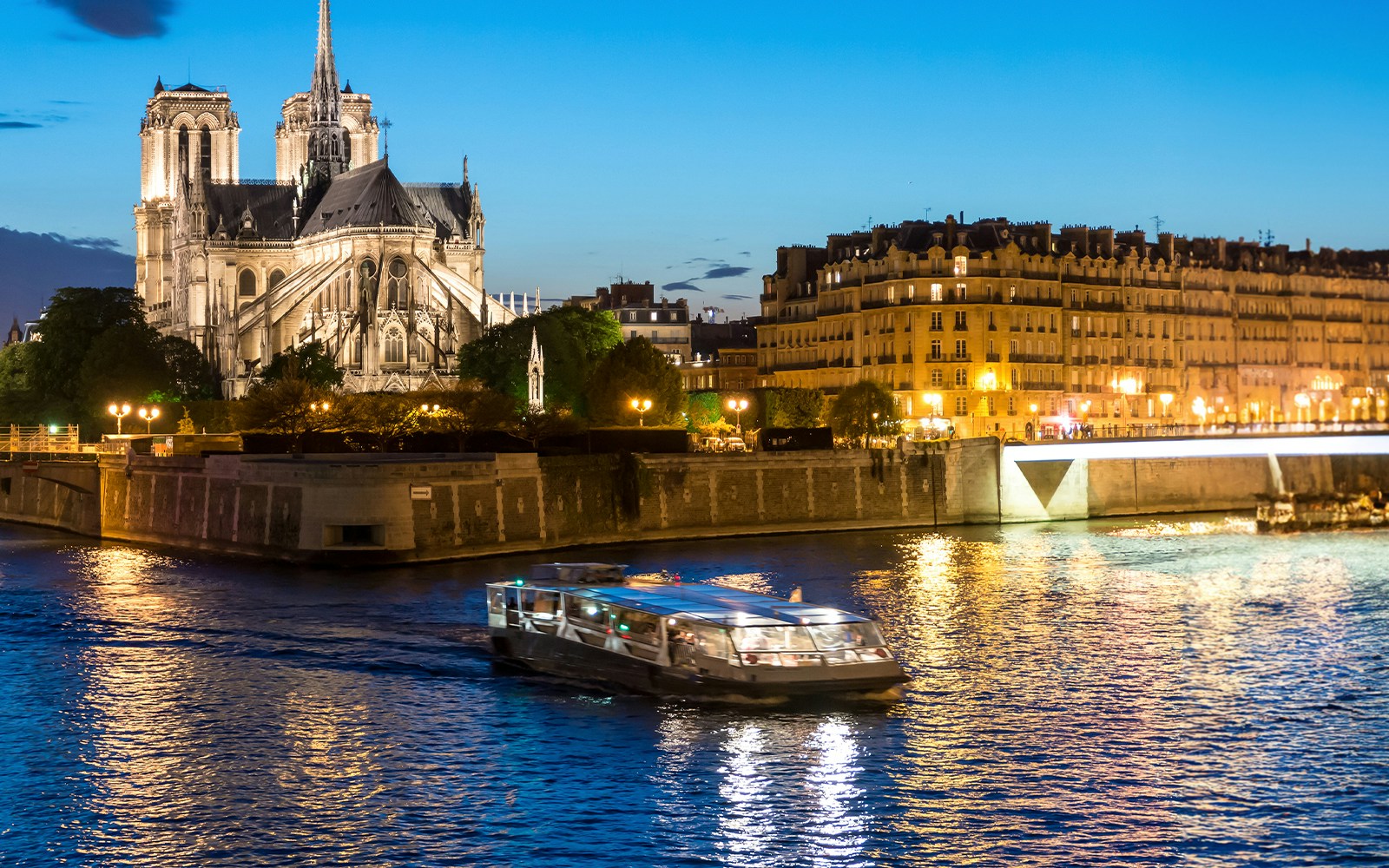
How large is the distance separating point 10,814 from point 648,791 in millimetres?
8878

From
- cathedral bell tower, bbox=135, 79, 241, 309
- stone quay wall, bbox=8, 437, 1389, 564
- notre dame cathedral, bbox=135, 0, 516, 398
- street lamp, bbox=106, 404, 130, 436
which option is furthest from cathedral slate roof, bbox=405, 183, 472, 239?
stone quay wall, bbox=8, 437, 1389, 564

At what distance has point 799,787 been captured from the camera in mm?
25797

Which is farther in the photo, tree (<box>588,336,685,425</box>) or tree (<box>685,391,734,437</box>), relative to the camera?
tree (<box>685,391,734,437</box>)

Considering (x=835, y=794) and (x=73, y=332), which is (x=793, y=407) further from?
(x=835, y=794)

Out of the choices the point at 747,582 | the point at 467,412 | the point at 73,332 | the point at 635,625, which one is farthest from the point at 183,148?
the point at 635,625

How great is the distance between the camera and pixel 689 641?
1248 inches

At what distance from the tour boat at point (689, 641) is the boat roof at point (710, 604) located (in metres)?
0.02

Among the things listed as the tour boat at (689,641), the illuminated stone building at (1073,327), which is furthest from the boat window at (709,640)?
the illuminated stone building at (1073,327)

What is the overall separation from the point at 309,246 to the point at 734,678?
10067 cm

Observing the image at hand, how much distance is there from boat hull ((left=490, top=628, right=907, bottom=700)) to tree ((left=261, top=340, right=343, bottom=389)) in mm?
65257

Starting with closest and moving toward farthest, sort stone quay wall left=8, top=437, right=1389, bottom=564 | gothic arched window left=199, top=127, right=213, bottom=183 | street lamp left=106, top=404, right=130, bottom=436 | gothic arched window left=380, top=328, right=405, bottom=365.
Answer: stone quay wall left=8, top=437, right=1389, bottom=564
street lamp left=106, top=404, right=130, bottom=436
gothic arched window left=380, top=328, right=405, bottom=365
gothic arched window left=199, top=127, right=213, bottom=183

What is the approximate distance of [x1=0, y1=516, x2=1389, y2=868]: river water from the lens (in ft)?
76.9

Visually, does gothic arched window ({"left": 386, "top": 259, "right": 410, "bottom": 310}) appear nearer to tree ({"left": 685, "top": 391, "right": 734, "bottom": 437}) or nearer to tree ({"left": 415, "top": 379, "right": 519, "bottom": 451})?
tree ({"left": 685, "top": 391, "right": 734, "bottom": 437})

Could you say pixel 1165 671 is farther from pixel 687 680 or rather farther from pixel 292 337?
pixel 292 337
